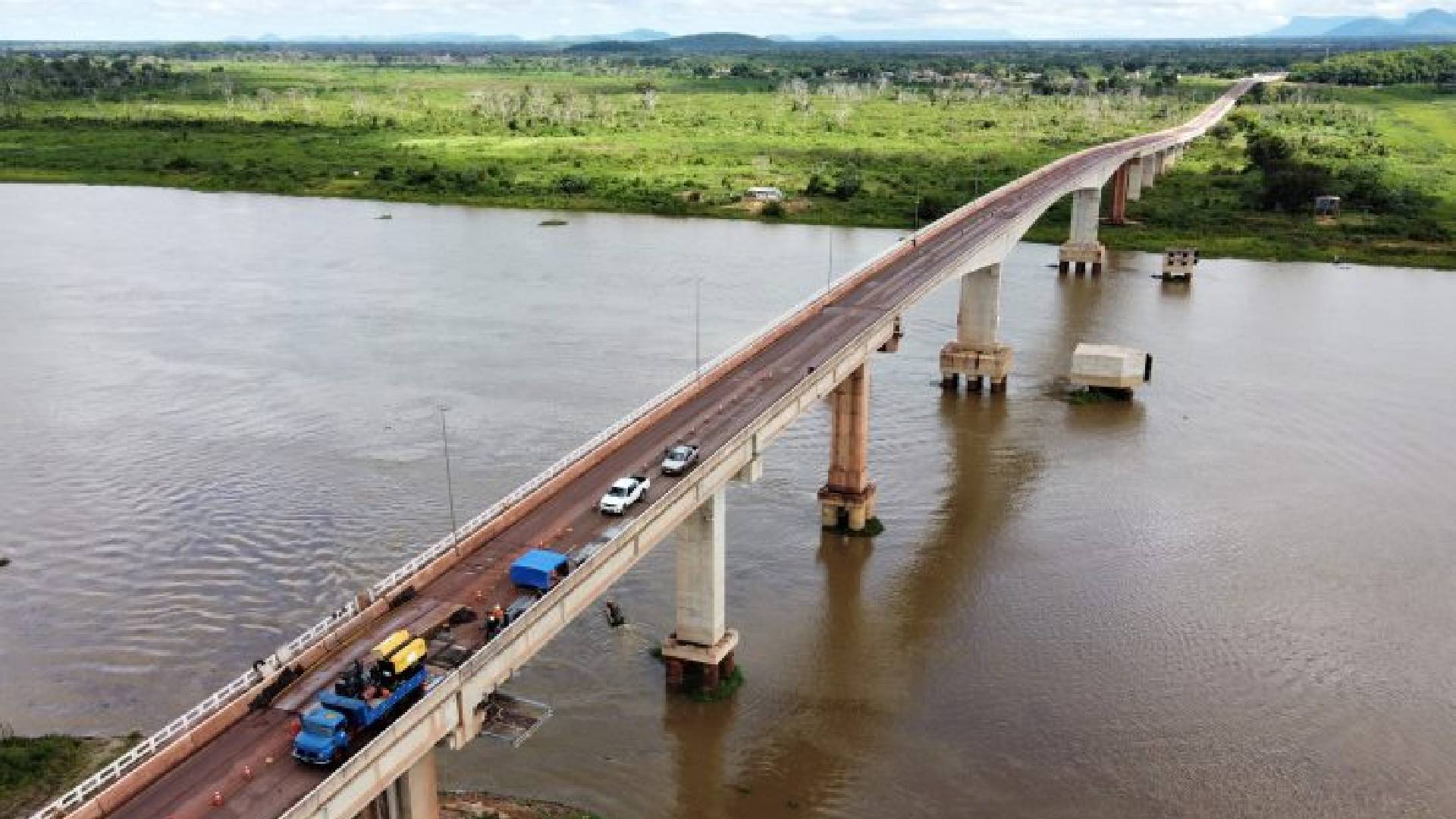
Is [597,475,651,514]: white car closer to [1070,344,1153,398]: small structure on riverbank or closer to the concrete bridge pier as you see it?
the concrete bridge pier

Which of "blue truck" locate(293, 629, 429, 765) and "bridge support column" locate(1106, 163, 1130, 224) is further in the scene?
"bridge support column" locate(1106, 163, 1130, 224)

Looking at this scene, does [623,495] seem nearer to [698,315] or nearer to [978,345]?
[978,345]

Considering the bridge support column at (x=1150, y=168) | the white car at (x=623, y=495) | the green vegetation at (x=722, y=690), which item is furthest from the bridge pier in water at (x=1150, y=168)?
the white car at (x=623, y=495)

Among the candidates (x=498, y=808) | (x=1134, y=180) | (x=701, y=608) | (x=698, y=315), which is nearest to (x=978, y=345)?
(x=698, y=315)

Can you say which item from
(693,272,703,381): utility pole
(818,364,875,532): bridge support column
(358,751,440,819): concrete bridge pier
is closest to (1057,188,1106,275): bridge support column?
(693,272,703,381): utility pole

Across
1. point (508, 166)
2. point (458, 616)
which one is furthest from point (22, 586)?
point (508, 166)

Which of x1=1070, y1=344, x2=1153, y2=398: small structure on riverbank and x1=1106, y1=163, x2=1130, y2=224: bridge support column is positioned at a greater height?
x1=1106, y1=163, x2=1130, y2=224: bridge support column

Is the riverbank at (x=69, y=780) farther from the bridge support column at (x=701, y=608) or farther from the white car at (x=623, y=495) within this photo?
the white car at (x=623, y=495)
